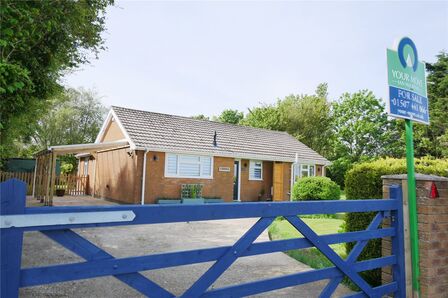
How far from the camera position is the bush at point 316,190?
46.3 ft

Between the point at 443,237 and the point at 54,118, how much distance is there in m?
36.9

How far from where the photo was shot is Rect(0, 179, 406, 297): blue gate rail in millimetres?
1681

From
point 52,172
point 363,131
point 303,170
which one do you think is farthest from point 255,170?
point 363,131

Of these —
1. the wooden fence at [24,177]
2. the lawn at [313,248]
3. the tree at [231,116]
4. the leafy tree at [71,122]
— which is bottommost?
the lawn at [313,248]

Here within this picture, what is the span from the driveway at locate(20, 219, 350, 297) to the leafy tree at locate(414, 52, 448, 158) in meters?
A: 26.4

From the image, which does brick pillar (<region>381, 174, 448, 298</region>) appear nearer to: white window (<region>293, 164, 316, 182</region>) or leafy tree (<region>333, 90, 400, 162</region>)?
white window (<region>293, 164, 316, 182</region>)

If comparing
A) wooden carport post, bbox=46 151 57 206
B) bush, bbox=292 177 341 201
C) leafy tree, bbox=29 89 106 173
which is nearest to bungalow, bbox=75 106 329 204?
wooden carport post, bbox=46 151 57 206

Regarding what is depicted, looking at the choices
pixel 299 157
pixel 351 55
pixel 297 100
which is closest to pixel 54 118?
pixel 299 157

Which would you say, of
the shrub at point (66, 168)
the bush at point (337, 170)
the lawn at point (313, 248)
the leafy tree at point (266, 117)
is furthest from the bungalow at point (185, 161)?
the leafy tree at point (266, 117)

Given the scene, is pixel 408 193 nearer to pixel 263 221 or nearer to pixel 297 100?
pixel 263 221

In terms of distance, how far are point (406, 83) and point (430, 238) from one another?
1.85 m

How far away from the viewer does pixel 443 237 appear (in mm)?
3734

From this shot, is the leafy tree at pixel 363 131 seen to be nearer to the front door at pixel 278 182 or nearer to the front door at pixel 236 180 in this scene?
the front door at pixel 278 182

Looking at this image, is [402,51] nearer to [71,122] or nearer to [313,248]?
[313,248]
